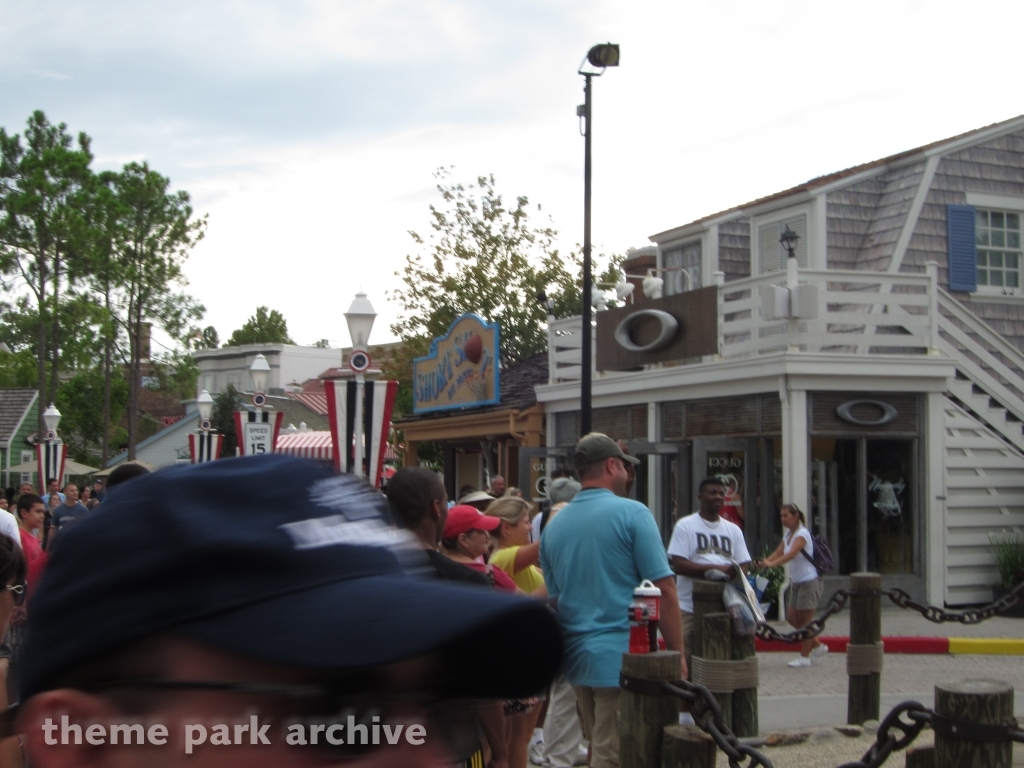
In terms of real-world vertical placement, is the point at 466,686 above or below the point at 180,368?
below

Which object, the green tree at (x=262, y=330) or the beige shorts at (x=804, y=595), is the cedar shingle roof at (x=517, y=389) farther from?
the green tree at (x=262, y=330)

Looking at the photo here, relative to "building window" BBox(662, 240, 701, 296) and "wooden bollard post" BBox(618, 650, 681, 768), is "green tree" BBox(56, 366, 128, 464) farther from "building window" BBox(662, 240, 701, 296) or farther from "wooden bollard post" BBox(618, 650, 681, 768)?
"wooden bollard post" BBox(618, 650, 681, 768)

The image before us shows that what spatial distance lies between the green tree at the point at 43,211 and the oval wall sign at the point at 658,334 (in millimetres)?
21447

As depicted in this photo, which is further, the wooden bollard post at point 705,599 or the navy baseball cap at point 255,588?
the wooden bollard post at point 705,599

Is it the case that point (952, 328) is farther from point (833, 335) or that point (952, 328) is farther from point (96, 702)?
point (96, 702)

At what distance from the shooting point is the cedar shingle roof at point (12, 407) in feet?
169

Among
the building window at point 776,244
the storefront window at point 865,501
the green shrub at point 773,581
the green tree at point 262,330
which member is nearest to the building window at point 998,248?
the building window at point 776,244

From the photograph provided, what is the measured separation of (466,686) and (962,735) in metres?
3.77

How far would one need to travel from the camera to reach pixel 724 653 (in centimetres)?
729

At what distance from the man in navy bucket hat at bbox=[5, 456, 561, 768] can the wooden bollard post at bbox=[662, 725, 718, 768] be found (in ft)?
12.9

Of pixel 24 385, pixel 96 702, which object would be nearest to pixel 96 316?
pixel 24 385

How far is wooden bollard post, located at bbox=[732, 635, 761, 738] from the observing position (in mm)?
7363

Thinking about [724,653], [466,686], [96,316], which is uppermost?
[96,316]

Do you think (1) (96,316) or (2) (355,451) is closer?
(2) (355,451)
